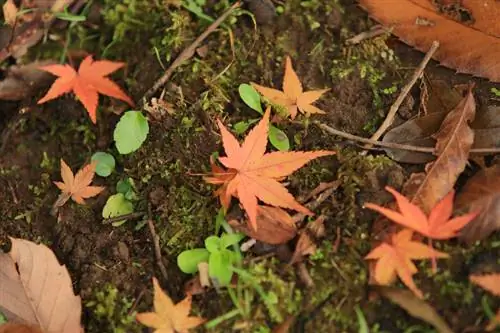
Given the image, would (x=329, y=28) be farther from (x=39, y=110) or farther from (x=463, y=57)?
(x=39, y=110)

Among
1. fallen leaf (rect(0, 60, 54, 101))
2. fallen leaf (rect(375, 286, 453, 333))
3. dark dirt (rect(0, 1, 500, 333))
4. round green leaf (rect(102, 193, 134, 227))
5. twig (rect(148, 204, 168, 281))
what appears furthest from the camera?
fallen leaf (rect(0, 60, 54, 101))

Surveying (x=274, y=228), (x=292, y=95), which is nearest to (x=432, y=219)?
(x=274, y=228)

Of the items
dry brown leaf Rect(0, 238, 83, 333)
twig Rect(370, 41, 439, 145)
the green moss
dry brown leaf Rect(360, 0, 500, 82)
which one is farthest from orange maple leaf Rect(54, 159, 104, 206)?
dry brown leaf Rect(360, 0, 500, 82)

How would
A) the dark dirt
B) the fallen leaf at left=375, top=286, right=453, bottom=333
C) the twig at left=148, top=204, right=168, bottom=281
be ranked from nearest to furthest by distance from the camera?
1. the fallen leaf at left=375, top=286, right=453, bottom=333
2. the dark dirt
3. the twig at left=148, top=204, right=168, bottom=281

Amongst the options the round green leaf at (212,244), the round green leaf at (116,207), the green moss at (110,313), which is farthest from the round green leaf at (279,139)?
the green moss at (110,313)

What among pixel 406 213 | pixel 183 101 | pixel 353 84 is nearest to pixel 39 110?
pixel 183 101

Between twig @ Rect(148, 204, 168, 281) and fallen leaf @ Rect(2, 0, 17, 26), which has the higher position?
fallen leaf @ Rect(2, 0, 17, 26)

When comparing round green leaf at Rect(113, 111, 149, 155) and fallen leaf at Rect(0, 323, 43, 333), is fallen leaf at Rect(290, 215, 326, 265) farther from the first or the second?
fallen leaf at Rect(0, 323, 43, 333)

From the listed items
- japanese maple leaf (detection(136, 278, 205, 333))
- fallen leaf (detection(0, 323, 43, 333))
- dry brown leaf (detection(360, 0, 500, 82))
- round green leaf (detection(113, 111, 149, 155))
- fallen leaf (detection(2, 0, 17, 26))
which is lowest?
fallen leaf (detection(0, 323, 43, 333))
